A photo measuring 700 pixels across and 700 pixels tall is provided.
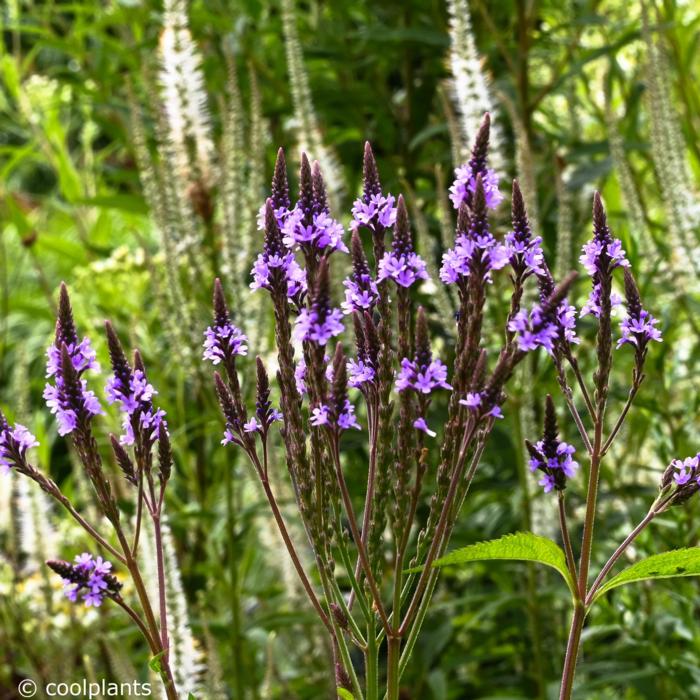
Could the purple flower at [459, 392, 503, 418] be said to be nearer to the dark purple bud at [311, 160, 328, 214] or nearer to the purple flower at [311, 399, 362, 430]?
the purple flower at [311, 399, 362, 430]

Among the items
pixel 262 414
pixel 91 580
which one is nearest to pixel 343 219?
pixel 262 414

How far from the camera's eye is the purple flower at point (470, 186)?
1.03 meters

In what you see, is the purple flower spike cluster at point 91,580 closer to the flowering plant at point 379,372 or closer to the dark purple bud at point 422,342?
the flowering plant at point 379,372

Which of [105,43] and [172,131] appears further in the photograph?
[105,43]

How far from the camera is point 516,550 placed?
101 cm

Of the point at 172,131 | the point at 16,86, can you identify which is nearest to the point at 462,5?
the point at 172,131

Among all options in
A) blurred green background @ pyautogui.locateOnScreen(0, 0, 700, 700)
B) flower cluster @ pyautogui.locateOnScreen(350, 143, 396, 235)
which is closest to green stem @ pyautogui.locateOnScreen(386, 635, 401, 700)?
flower cluster @ pyautogui.locateOnScreen(350, 143, 396, 235)

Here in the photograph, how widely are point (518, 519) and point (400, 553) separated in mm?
1756

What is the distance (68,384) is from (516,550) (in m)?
0.46

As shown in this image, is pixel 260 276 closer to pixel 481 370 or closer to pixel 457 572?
pixel 481 370

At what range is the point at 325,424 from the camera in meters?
1.03

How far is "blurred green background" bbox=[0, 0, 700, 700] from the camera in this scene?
237cm

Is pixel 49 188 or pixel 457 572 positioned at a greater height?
pixel 49 188

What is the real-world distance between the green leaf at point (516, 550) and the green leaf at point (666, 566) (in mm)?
64
